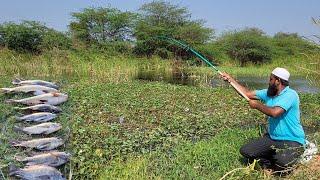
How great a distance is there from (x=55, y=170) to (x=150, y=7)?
1321 inches

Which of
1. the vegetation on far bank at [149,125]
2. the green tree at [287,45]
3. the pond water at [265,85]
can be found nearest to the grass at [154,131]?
the vegetation on far bank at [149,125]

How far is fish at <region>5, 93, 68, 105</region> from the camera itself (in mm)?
8573

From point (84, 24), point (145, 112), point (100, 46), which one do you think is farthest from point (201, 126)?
point (84, 24)

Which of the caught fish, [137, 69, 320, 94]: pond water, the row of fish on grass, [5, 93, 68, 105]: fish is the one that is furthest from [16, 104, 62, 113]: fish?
[137, 69, 320, 94]: pond water

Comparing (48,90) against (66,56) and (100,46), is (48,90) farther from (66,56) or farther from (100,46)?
(100,46)

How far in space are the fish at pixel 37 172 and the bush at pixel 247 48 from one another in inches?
1303

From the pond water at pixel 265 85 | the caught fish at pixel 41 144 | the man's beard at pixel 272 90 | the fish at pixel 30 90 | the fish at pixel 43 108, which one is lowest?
the pond water at pixel 265 85

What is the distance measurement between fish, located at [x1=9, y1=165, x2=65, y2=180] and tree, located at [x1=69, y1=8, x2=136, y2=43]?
1114 inches

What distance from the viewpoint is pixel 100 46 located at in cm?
3098

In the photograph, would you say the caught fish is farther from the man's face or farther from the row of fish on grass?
the man's face

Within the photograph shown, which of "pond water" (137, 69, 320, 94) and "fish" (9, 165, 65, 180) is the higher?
"fish" (9, 165, 65, 180)

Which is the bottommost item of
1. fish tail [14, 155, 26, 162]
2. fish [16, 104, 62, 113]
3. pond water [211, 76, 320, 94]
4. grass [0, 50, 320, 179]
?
pond water [211, 76, 320, 94]

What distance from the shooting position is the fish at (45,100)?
28.1 feet

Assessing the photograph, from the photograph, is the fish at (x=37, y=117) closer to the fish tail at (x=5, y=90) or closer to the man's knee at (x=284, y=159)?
the fish tail at (x=5, y=90)
